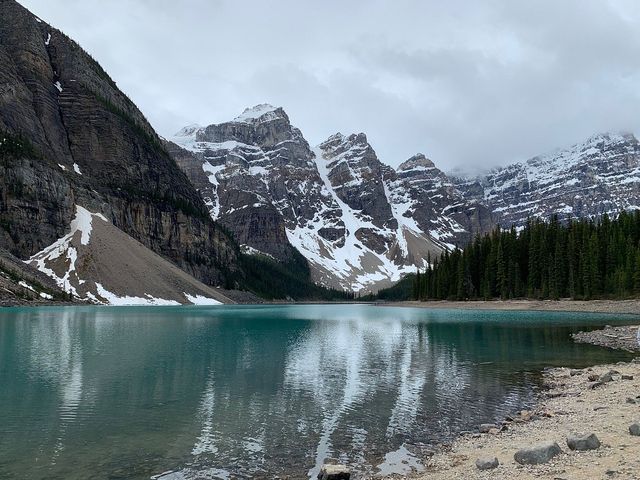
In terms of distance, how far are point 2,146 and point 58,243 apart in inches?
1581

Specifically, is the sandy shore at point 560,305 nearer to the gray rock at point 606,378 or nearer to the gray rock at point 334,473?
the gray rock at point 606,378

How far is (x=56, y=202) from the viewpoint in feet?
596

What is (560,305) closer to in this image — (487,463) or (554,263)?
(554,263)

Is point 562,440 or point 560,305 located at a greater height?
point 560,305

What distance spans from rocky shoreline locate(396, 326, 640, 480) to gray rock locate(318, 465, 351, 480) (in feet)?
6.50

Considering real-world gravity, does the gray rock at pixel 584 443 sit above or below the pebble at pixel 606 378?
above

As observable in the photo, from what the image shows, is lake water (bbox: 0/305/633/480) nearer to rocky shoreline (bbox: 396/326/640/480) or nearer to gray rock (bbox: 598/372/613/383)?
rocky shoreline (bbox: 396/326/640/480)

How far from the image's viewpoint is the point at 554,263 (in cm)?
11306

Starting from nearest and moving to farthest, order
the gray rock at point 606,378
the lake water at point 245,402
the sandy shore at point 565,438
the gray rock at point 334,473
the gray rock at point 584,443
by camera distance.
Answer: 1. the sandy shore at point 565,438
2. the gray rock at point 584,443
3. the gray rock at point 334,473
4. the lake water at point 245,402
5. the gray rock at point 606,378

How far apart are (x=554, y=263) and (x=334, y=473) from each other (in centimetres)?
11045

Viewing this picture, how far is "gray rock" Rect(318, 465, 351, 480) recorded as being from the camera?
1502 cm

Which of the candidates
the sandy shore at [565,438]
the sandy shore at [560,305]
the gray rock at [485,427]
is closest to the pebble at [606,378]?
the sandy shore at [565,438]

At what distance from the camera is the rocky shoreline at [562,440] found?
13484 millimetres

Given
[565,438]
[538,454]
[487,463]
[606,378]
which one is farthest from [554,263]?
[487,463]
